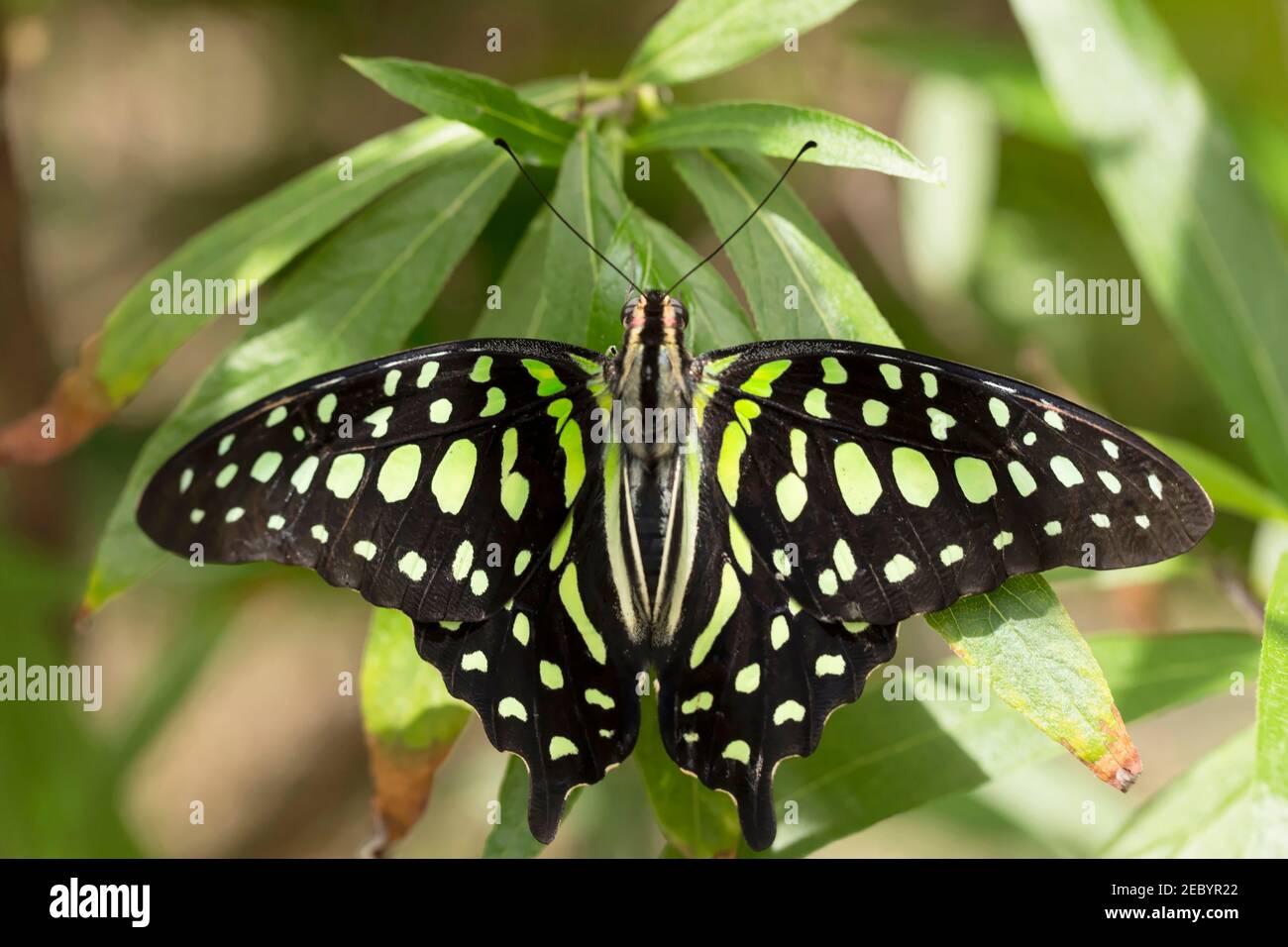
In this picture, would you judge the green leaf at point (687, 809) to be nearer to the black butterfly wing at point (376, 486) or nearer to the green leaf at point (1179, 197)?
the black butterfly wing at point (376, 486)

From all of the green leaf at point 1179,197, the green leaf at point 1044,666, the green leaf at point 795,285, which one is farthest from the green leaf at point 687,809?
the green leaf at point 1179,197

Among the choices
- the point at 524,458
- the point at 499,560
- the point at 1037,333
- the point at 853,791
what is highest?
the point at 1037,333

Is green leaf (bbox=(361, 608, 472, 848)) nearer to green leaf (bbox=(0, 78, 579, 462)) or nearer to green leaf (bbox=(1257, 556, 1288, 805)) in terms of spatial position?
green leaf (bbox=(0, 78, 579, 462))

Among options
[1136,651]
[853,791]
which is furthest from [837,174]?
[853,791]

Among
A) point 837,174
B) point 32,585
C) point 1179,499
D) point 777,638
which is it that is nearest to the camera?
point 1179,499

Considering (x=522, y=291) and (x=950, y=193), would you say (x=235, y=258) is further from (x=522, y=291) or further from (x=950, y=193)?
(x=950, y=193)

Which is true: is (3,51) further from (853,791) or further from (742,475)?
(853,791)
